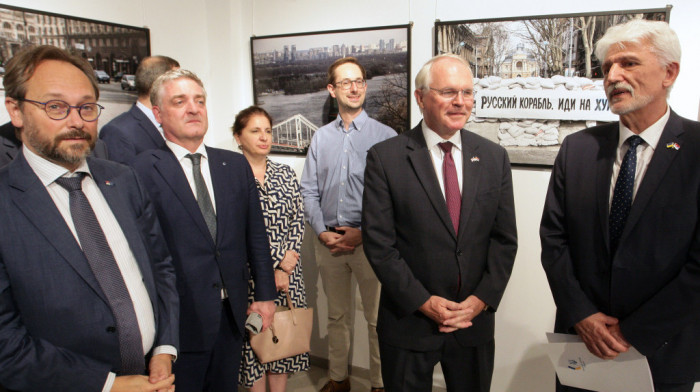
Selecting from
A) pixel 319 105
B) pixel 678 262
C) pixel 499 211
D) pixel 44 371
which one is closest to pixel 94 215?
pixel 44 371

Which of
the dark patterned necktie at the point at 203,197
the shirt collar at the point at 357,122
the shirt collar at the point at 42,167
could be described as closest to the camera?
the shirt collar at the point at 42,167

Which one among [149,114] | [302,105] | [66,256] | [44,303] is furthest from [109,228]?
[302,105]

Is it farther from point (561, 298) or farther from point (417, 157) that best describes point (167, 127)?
point (561, 298)

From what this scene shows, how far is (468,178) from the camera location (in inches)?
73.2

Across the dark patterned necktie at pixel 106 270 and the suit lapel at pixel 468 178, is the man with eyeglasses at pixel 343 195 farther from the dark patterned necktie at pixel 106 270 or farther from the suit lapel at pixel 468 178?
the dark patterned necktie at pixel 106 270

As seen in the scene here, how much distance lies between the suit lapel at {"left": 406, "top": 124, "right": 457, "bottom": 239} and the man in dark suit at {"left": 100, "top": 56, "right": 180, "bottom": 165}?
128 cm

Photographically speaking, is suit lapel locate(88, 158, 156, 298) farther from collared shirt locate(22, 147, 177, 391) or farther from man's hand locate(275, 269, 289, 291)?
man's hand locate(275, 269, 289, 291)

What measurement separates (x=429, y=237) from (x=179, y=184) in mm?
1016

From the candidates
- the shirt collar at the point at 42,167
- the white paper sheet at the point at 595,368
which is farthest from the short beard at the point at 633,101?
the shirt collar at the point at 42,167

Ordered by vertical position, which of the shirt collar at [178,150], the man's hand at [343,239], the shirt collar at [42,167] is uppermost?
the shirt collar at [178,150]

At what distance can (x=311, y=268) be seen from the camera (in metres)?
3.46

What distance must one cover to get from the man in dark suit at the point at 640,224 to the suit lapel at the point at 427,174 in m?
0.46

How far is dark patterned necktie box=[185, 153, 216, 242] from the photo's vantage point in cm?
188

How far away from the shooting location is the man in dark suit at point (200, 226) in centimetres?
180
